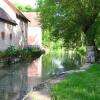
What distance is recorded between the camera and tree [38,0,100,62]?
1335 inches

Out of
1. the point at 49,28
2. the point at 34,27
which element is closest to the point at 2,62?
the point at 49,28

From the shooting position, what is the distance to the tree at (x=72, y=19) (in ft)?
111

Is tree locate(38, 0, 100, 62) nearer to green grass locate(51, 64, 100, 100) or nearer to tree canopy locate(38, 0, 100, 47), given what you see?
tree canopy locate(38, 0, 100, 47)

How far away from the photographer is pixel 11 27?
46.8 meters

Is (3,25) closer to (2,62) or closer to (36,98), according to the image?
(2,62)

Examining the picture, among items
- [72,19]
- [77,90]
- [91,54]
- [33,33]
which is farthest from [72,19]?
[33,33]

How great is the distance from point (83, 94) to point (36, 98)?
167cm

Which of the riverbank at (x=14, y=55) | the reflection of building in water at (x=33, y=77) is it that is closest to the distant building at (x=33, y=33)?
the riverbank at (x=14, y=55)

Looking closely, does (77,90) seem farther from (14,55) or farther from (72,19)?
(14,55)

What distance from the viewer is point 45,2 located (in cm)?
3934

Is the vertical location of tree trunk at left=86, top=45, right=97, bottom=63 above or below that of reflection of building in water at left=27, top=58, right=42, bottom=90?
above

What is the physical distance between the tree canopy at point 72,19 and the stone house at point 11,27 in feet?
15.8

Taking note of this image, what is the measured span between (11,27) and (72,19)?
1287 centimetres

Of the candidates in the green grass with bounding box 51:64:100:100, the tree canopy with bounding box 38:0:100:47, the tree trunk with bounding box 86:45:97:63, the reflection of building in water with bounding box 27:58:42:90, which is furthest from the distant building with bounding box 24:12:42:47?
the green grass with bounding box 51:64:100:100
